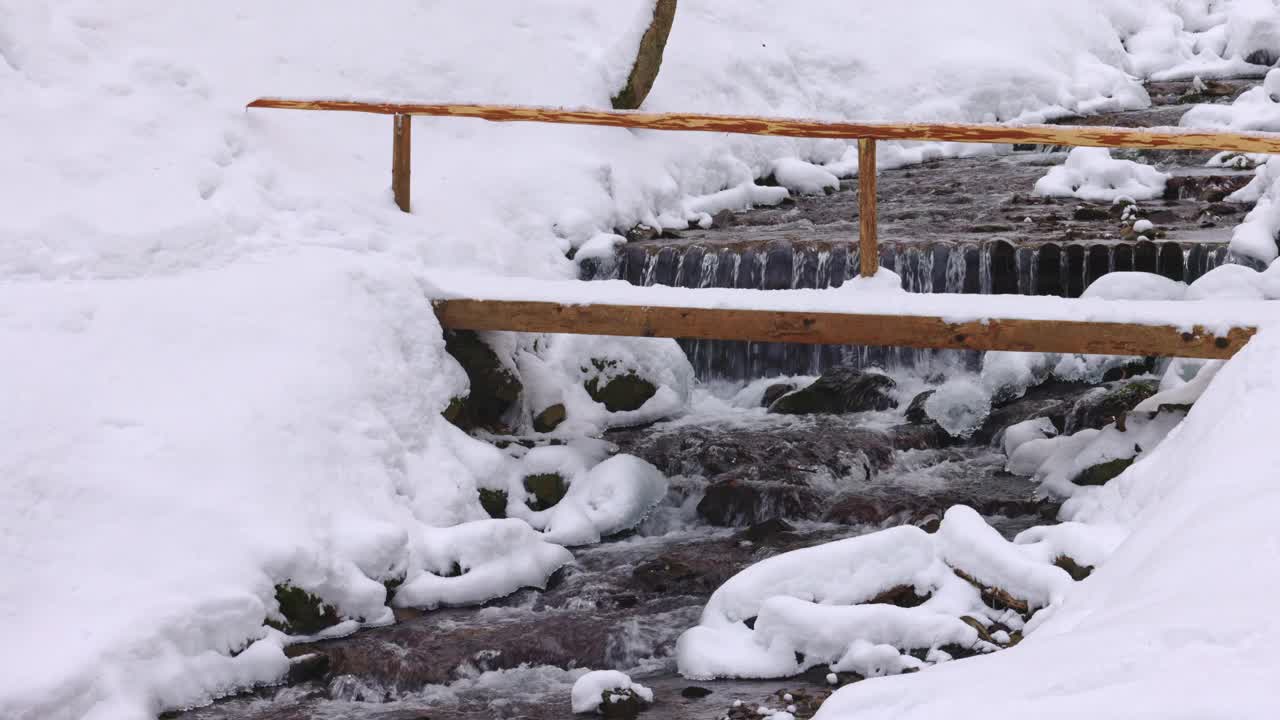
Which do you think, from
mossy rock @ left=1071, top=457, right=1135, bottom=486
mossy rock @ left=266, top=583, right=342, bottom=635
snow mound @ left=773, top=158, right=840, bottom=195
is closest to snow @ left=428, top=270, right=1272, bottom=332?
mossy rock @ left=1071, top=457, right=1135, bottom=486

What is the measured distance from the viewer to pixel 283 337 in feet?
25.7

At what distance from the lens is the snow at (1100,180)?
1292 centimetres

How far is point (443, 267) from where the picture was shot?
9.75m

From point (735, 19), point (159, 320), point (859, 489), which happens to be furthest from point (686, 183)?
point (159, 320)

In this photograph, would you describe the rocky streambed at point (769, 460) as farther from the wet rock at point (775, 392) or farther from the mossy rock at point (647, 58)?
the mossy rock at point (647, 58)

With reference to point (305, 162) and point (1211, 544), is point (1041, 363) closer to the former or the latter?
point (305, 162)

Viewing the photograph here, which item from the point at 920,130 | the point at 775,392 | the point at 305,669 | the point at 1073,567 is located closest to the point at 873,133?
the point at 920,130

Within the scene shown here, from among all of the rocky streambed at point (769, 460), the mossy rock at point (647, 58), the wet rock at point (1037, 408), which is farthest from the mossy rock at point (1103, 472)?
the mossy rock at point (647, 58)

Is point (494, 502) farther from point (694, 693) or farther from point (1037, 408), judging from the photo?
point (1037, 408)

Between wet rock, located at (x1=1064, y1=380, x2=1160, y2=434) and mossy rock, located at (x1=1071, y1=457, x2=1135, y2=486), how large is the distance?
2.68ft

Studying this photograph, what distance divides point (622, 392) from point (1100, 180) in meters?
5.76

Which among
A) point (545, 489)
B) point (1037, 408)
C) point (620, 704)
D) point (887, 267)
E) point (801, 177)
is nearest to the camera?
point (620, 704)

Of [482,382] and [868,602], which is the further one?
[482,382]

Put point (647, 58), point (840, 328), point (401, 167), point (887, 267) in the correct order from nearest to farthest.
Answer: point (840, 328) < point (401, 167) < point (887, 267) < point (647, 58)
